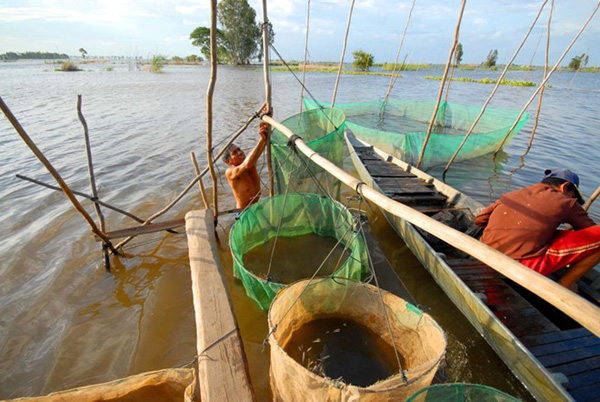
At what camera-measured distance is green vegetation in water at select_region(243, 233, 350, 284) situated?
3.72 metres

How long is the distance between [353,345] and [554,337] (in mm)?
1727

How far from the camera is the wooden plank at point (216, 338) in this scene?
1.64 m

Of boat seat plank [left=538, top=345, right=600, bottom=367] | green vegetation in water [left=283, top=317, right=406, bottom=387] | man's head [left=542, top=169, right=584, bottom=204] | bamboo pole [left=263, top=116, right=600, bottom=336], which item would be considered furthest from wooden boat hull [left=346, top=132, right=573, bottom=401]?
bamboo pole [left=263, top=116, right=600, bottom=336]

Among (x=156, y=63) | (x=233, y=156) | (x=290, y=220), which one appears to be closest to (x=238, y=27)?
(x=156, y=63)

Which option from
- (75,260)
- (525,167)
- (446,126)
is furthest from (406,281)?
(446,126)

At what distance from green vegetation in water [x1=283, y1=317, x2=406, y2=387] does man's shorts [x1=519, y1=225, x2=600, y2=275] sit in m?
1.62

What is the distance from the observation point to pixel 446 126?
12.4 metres

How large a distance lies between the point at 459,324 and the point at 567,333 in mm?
874

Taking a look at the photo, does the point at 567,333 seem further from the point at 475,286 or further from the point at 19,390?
the point at 19,390

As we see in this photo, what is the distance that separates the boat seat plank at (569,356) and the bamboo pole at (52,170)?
Answer: 14.3ft

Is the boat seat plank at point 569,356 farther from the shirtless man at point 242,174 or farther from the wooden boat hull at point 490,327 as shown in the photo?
the shirtless man at point 242,174

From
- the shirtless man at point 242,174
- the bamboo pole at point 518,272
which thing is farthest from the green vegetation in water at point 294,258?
the bamboo pole at point 518,272

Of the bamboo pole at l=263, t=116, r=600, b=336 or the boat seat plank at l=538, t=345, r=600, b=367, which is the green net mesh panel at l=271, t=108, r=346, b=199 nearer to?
the bamboo pole at l=263, t=116, r=600, b=336

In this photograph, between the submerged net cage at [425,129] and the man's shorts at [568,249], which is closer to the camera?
the man's shorts at [568,249]
